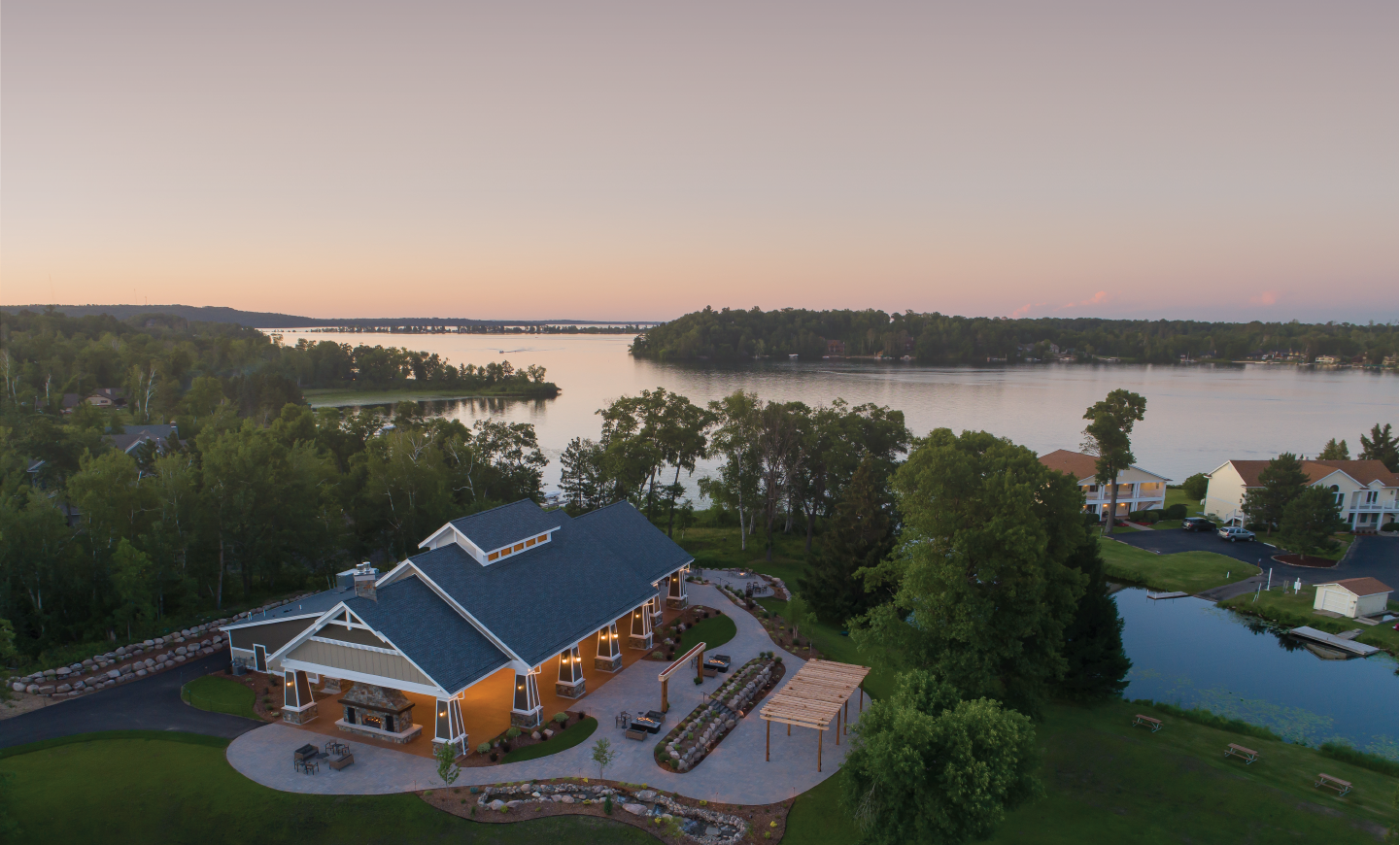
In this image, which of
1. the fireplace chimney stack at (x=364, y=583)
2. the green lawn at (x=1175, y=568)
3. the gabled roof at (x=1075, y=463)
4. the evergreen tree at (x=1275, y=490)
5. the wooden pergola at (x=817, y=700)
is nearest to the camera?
the wooden pergola at (x=817, y=700)

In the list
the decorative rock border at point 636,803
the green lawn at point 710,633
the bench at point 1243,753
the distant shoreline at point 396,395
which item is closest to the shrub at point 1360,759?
the bench at point 1243,753

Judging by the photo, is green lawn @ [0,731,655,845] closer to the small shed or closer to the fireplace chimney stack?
the fireplace chimney stack

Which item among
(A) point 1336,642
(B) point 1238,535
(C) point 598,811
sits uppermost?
(C) point 598,811

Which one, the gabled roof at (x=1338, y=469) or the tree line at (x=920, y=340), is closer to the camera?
the gabled roof at (x=1338, y=469)

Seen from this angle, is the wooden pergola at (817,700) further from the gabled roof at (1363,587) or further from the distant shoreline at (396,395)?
the distant shoreline at (396,395)

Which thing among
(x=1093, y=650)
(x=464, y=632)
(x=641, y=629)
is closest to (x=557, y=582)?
(x=464, y=632)

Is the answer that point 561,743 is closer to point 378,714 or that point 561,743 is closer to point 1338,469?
point 378,714

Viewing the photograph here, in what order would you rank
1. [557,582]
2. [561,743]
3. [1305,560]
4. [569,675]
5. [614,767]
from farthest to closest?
[1305,560]
[557,582]
[569,675]
[561,743]
[614,767]

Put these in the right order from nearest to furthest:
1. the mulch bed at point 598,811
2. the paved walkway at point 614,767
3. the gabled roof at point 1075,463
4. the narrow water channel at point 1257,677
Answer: the mulch bed at point 598,811 → the paved walkway at point 614,767 → the narrow water channel at point 1257,677 → the gabled roof at point 1075,463

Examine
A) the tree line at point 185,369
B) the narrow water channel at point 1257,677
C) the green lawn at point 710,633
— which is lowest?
the narrow water channel at point 1257,677
